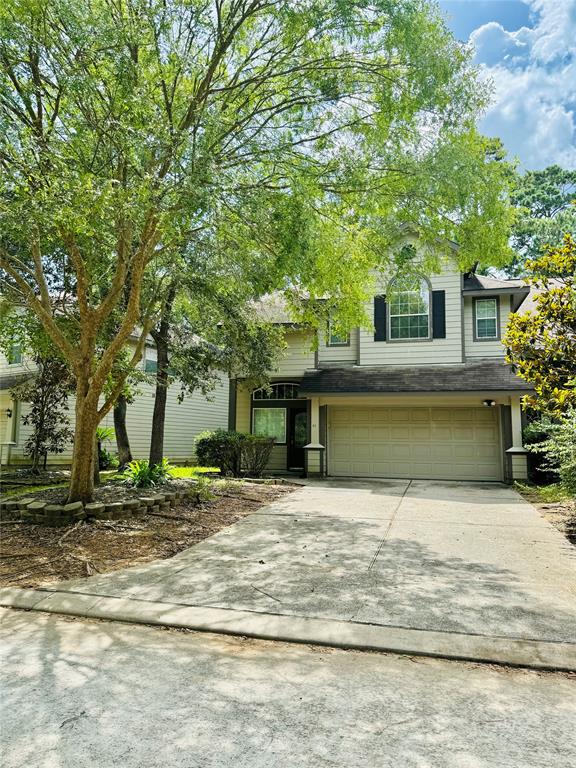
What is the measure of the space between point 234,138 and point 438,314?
9.04 meters

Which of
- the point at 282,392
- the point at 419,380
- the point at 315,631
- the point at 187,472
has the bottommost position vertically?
the point at 315,631

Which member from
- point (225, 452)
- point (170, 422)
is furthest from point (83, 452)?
point (170, 422)

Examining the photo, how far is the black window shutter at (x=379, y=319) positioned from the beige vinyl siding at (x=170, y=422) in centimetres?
505

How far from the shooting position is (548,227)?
28.0 m

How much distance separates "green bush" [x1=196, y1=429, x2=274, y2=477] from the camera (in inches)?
539

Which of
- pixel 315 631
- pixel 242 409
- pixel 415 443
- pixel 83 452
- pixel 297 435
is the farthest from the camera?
pixel 242 409

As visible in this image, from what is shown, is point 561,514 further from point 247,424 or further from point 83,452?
point 247,424

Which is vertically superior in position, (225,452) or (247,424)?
(247,424)

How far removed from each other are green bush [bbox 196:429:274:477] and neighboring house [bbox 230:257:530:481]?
151 centimetres

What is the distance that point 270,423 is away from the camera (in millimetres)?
16359

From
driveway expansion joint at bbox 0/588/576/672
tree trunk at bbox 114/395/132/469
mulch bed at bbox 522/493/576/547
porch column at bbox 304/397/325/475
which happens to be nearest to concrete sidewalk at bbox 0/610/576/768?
driveway expansion joint at bbox 0/588/576/672

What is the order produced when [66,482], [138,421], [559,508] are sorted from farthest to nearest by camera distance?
[138,421], [66,482], [559,508]

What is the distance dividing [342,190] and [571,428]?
4.65 meters

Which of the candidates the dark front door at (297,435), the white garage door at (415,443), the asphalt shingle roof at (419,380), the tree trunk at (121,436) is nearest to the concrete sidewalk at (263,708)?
the tree trunk at (121,436)
